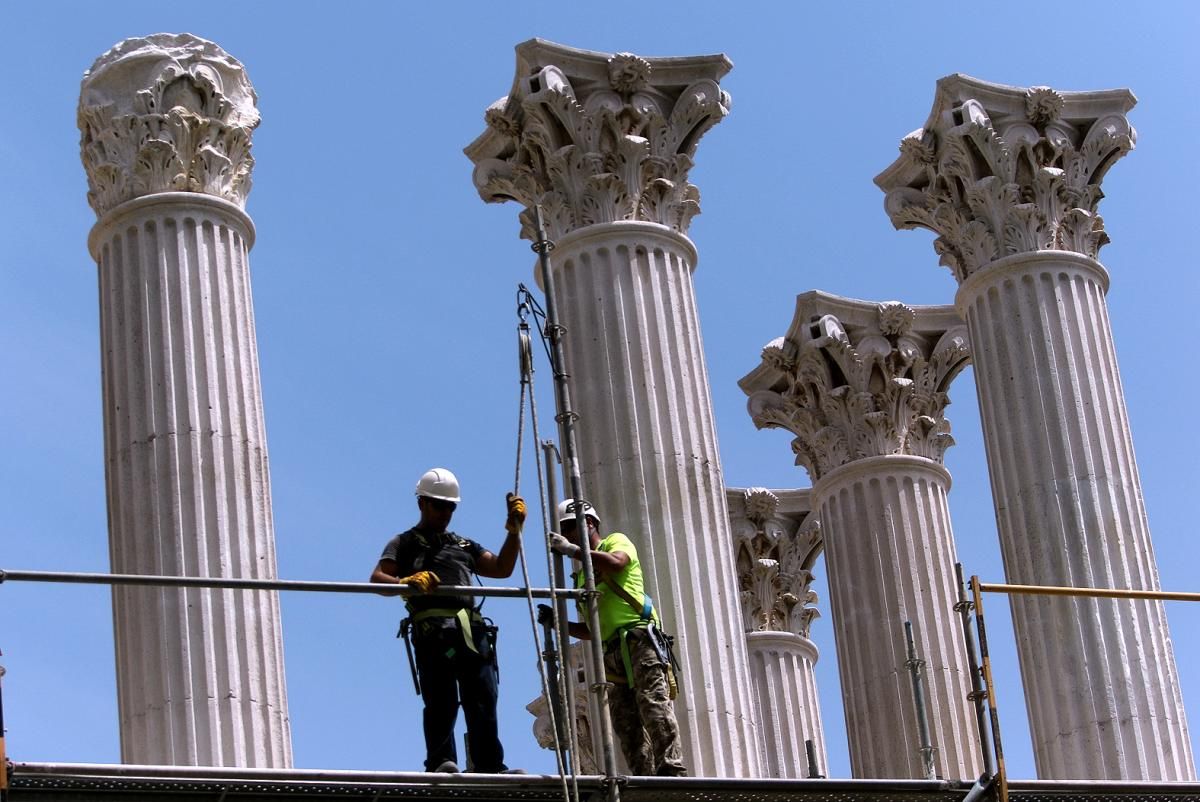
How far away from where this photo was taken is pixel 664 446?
32.8m

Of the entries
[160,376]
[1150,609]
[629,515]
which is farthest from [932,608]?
[160,376]

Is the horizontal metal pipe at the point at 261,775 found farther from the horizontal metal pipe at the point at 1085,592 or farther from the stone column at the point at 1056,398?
the stone column at the point at 1056,398

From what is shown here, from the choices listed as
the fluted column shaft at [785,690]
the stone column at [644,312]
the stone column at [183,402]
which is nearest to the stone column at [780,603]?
the fluted column shaft at [785,690]

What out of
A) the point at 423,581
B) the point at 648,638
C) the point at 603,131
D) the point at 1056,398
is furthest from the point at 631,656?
the point at 1056,398

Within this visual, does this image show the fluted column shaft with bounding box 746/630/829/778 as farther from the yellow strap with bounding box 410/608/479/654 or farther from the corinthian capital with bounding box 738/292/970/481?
the yellow strap with bounding box 410/608/479/654

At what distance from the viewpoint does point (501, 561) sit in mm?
25797

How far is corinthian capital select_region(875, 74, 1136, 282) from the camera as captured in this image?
37219mm

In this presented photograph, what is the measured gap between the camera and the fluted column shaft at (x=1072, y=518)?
34.3 metres

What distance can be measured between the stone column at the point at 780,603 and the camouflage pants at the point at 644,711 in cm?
2084

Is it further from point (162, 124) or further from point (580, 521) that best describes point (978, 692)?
point (162, 124)

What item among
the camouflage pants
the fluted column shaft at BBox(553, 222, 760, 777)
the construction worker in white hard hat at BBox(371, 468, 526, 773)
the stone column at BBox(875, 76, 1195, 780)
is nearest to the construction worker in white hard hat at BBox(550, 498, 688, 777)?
the camouflage pants

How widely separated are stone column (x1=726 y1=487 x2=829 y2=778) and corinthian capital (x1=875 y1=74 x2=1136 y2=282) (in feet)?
37.5

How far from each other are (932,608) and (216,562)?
14385 millimetres

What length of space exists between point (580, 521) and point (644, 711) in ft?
7.10
